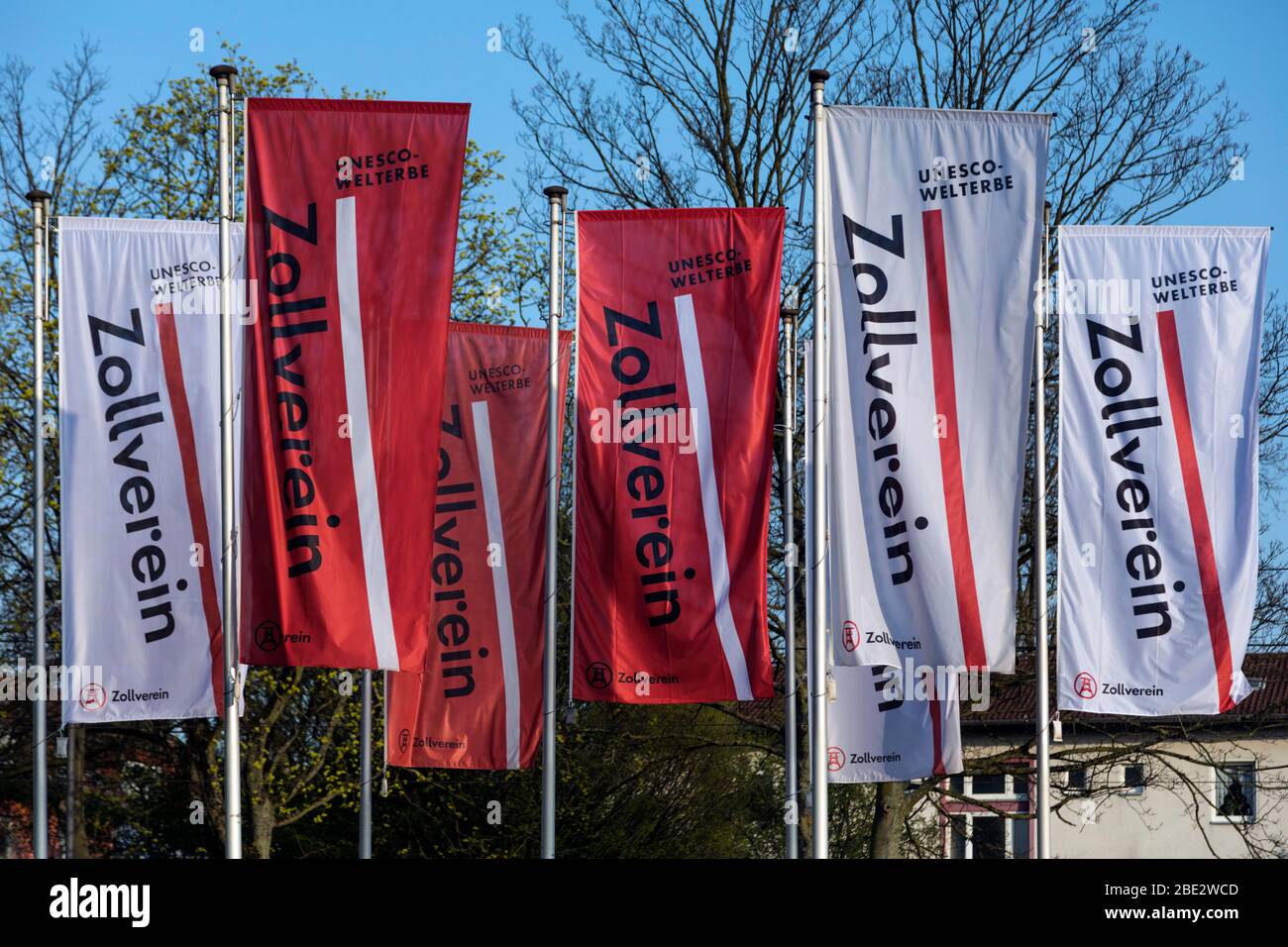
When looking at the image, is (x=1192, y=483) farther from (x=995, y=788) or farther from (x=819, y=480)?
(x=995, y=788)

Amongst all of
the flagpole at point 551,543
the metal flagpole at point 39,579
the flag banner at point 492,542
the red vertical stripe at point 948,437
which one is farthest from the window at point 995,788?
the red vertical stripe at point 948,437

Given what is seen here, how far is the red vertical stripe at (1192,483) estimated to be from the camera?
15.1 metres

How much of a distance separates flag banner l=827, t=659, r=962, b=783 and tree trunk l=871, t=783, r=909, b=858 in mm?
5180

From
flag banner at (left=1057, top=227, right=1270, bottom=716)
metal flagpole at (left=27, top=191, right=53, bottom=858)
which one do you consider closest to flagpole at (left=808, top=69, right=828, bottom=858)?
flag banner at (left=1057, top=227, right=1270, bottom=716)

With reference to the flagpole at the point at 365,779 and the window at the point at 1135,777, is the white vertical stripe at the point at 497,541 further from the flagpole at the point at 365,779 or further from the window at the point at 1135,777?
the window at the point at 1135,777

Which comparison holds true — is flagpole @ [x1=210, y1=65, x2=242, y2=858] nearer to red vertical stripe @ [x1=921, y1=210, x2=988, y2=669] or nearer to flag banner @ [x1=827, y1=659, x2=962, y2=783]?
red vertical stripe @ [x1=921, y1=210, x2=988, y2=669]

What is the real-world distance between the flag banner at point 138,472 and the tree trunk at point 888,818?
10.3m

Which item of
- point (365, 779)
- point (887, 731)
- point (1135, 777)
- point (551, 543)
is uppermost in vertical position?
point (551, 543)

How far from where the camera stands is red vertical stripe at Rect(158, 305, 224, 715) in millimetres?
14484

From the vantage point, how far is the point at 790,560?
2041 cm

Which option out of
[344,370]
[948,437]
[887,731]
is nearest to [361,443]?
[344,370]
